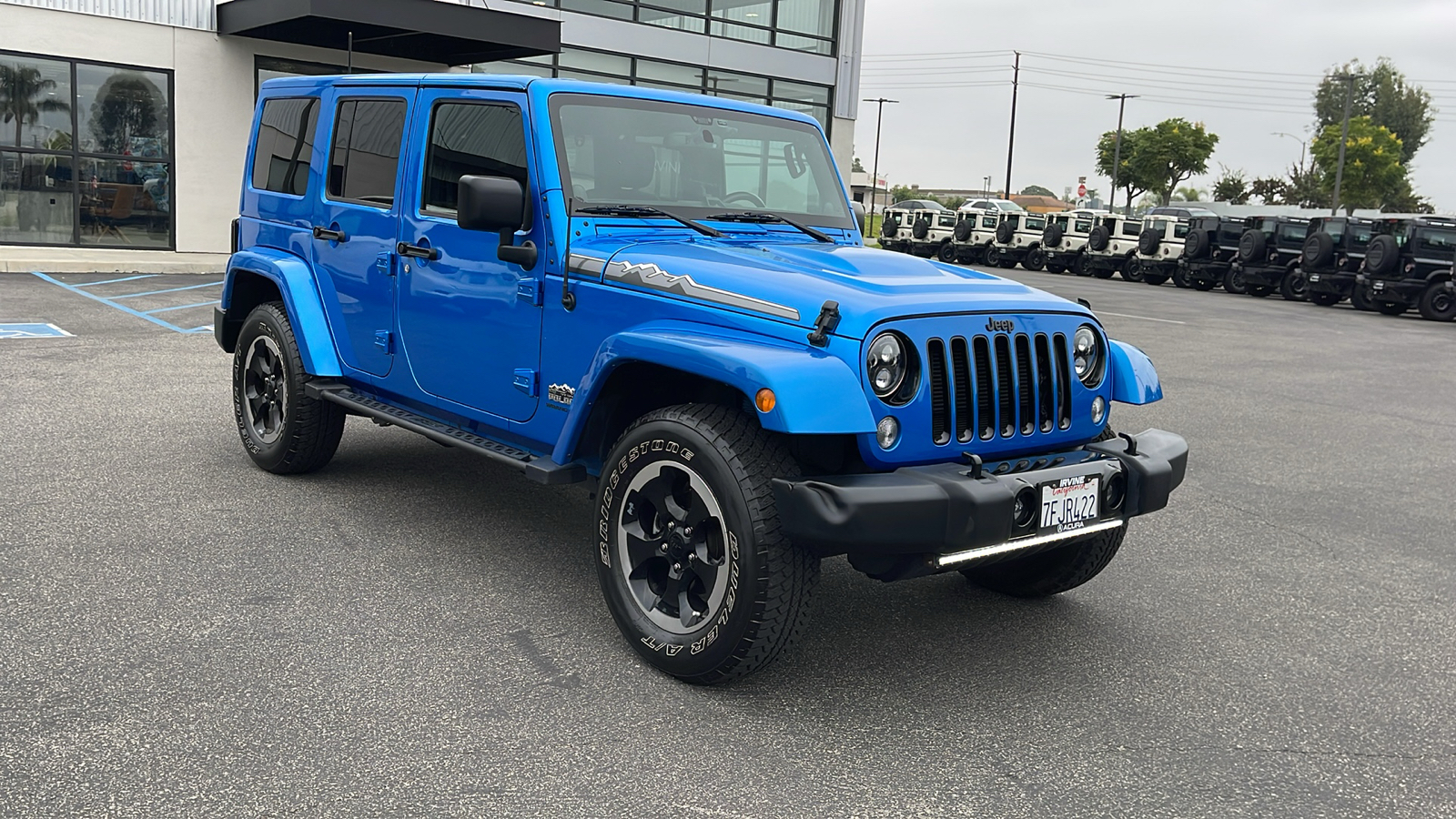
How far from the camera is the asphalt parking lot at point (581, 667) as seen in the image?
3.22 meters

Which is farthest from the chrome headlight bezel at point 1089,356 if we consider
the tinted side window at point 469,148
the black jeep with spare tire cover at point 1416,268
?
the black jeep with spare tire cover at point 1416,268

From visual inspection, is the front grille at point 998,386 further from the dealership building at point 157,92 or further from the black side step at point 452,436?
the dealership building at point 157,92

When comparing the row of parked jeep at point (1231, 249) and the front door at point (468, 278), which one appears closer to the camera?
the front door at point (468, 278)

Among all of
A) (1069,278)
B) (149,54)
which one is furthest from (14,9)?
(1069,278)

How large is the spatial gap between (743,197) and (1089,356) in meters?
1.60

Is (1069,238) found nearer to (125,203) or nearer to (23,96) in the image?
(125,203)

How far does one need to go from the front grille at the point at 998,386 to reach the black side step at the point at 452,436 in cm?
141

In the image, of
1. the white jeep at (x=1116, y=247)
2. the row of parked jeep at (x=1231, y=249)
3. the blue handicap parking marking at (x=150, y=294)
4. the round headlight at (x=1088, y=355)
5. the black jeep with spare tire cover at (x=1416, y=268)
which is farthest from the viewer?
the white jeep at (x=1116, y=247)

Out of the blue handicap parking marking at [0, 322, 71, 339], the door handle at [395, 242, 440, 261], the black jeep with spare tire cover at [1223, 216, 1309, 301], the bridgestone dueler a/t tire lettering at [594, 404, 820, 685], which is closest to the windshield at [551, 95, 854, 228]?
the door handle at [395, 242, 440, 261]

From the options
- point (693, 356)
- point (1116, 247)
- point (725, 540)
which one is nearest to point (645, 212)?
point (693, 356)

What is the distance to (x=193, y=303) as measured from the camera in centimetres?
1371

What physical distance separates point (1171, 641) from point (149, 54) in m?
18.6

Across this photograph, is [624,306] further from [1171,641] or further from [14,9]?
[14,9]

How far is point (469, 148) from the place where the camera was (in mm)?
4949
